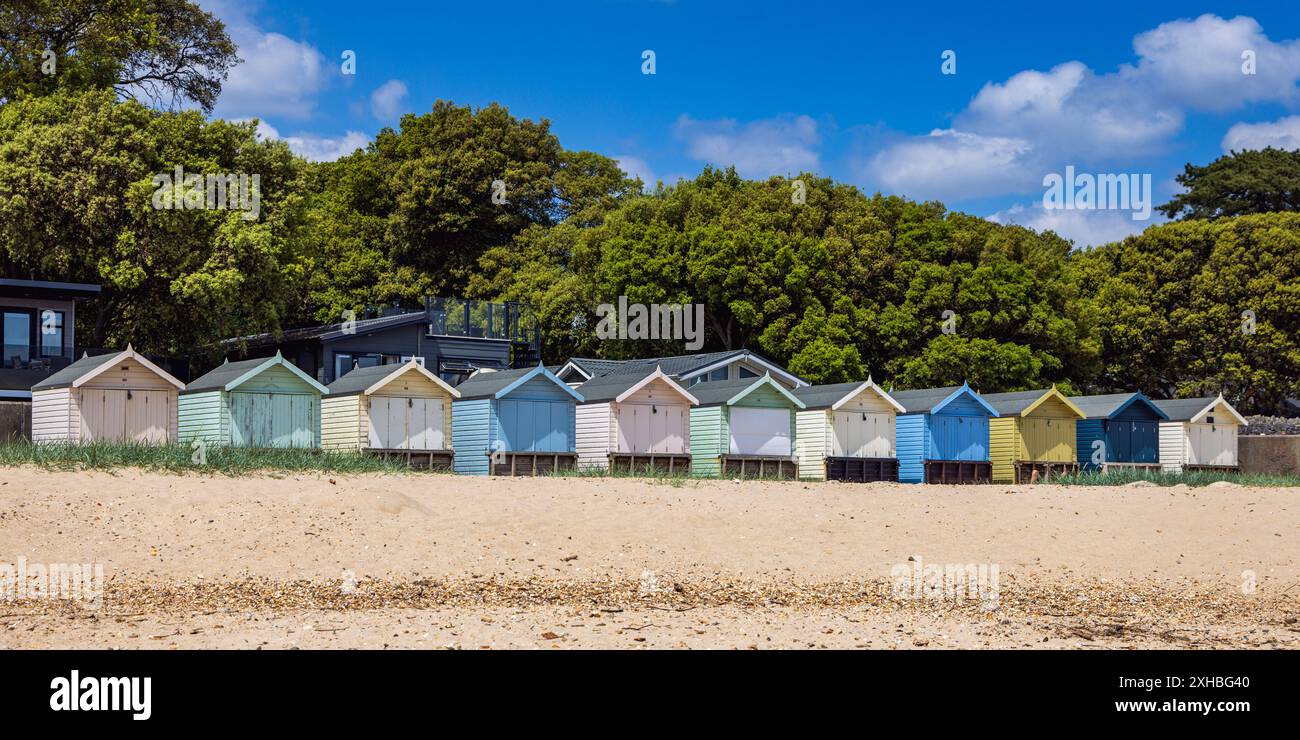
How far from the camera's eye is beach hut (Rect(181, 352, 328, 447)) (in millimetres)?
33812

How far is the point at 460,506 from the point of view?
24.8 m

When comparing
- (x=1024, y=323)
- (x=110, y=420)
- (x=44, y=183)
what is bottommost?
(x=110, y=420)

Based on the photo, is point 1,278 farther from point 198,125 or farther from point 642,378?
point 642,378

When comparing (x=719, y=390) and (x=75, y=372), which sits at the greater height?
(x=75, y=372)

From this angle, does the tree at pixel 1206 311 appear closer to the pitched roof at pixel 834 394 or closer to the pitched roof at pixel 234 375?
the pitched roof at pixel 834 394

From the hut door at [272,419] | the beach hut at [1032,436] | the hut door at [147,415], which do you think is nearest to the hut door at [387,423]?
the hut door at [272,419]

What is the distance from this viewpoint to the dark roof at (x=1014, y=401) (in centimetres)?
4678

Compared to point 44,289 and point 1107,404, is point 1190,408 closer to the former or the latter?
point 1107,404

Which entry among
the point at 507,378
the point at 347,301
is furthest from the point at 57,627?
the point at 347,301

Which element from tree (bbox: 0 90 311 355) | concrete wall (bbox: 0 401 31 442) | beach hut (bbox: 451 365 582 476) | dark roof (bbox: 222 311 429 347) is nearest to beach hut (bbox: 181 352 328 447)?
beach hut (bbox: 451 365 582 476)

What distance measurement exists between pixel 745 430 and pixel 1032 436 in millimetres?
12214

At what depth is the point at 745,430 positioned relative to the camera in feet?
134

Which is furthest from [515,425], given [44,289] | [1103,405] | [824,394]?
[1103,405]
